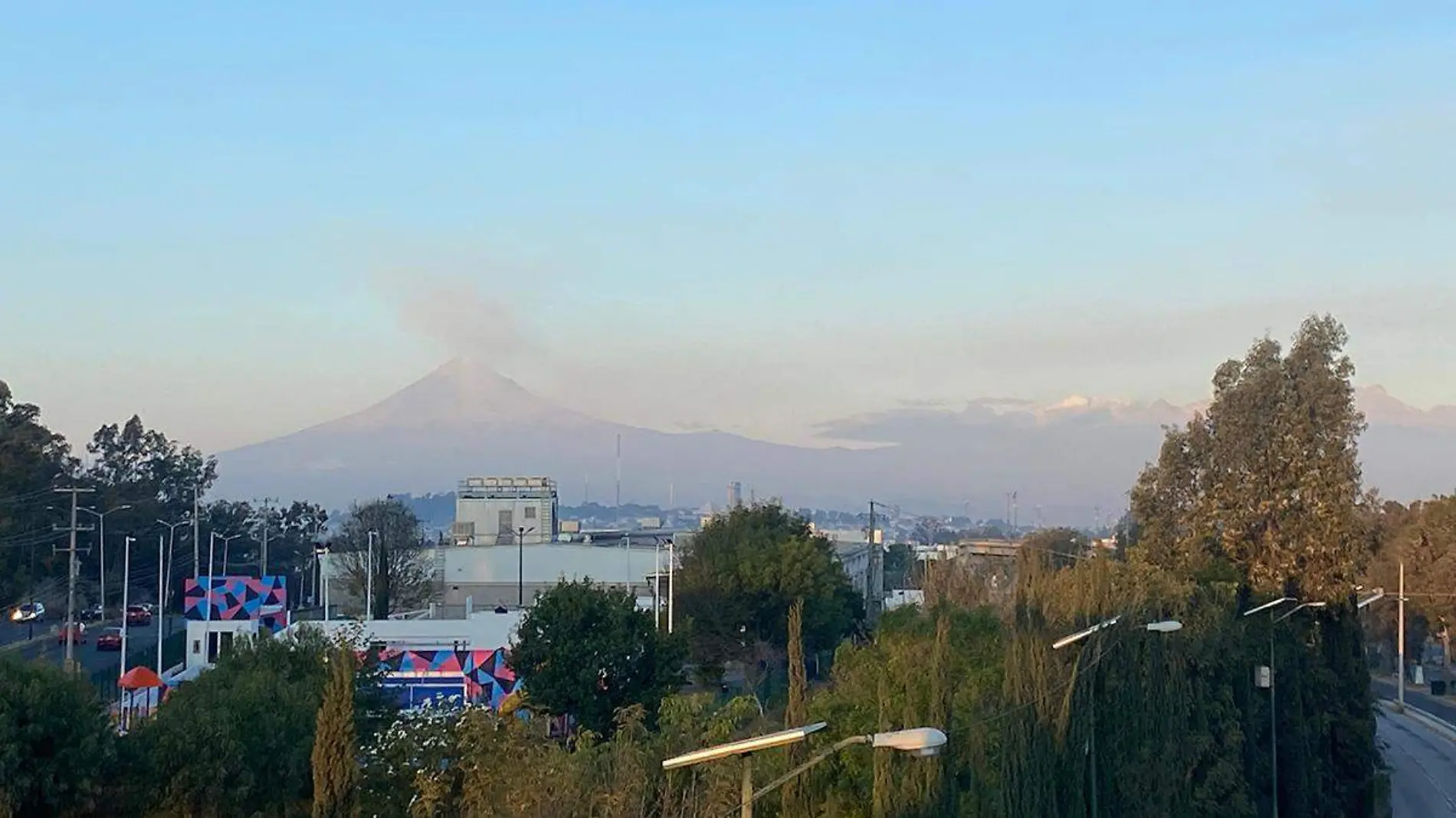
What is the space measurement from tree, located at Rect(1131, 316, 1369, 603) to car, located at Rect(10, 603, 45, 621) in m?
48.0

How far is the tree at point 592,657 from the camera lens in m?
36.8

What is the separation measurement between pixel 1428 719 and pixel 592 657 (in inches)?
1773

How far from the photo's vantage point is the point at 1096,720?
2788 cm

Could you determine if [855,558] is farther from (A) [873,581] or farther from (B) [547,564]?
(B) [547,564]

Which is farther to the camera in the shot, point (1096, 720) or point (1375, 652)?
point (1375, 652)

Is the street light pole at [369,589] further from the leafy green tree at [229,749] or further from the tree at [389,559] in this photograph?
the leafy green tree at [229,749]

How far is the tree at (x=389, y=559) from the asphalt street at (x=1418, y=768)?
147 ft

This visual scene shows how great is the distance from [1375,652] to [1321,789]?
2271 inches

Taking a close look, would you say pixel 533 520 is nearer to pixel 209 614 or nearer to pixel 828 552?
pixel 828 552

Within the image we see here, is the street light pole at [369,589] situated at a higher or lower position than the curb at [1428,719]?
higher

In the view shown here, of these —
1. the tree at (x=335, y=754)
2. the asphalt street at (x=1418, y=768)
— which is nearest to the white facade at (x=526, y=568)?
the asphalt street at (x=1418, y=768)

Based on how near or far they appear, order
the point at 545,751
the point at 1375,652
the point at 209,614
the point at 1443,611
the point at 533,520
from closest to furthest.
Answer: the point at 545,751
the point at 209,614
the point at 1443,611
the point at 1375,652
the point at 533,520

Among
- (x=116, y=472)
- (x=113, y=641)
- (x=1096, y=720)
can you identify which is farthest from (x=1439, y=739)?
(x=116, y=472)

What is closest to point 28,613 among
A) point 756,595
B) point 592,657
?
point 756,595
